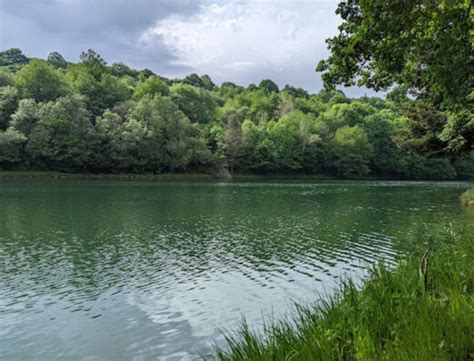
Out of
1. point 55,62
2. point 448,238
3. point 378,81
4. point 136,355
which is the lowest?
point 136,355

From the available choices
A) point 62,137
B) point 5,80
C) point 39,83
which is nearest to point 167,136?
point 62,137

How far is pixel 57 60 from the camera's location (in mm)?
173625

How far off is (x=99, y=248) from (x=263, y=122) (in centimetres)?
10366

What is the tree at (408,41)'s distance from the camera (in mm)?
8898

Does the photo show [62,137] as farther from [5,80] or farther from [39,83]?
[5,80]

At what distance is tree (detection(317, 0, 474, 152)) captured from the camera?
350 inches

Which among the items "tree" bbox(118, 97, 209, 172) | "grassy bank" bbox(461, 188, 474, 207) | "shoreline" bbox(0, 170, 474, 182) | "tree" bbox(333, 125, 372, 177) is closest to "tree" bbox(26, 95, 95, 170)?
"shoreline" bbox(0, 170, 474, 182)

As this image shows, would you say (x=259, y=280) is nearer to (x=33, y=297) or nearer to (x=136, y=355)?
(x=136, y=355)

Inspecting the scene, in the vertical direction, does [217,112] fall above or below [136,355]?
above

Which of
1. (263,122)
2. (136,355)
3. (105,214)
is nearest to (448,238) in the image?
(136,355)

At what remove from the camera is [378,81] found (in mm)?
12891

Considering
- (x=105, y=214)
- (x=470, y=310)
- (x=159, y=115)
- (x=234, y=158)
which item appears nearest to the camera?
(x=470, y=310)

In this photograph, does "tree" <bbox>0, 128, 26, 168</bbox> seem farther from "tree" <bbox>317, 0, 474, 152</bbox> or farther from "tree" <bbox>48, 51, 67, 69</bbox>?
"tree" <bbox>48, 51, 67, 69</bbox>

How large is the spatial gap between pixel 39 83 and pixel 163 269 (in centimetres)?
8204
